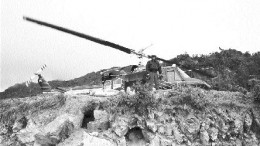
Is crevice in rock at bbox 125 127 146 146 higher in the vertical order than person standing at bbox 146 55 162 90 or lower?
lower

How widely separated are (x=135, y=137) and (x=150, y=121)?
84cm

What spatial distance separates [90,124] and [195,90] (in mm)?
4158

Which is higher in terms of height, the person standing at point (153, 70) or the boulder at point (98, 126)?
the person standing at point (153, 70)

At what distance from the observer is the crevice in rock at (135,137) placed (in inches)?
427

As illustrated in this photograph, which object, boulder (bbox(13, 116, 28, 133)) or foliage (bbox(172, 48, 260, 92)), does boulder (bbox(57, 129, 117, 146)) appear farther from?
foliage (bbox(172, 48, 260, 92))

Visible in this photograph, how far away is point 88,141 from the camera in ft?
35.4

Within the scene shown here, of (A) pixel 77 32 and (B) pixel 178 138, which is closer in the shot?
(A) pixel 77 32

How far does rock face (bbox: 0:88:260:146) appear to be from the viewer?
A: 10.7m

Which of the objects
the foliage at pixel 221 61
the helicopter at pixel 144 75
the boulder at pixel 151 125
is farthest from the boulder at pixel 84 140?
the foliage at pixel 221 61

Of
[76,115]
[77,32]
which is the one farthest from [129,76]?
[77,32]

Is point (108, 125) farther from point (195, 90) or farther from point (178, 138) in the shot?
point (195, 90)

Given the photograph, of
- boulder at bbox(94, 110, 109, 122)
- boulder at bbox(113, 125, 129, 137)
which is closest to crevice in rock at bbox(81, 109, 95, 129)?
boulder at bbox(94, 110, 109, 122)

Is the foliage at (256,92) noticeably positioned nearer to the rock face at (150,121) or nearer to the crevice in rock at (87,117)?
the rock face at (150,121)

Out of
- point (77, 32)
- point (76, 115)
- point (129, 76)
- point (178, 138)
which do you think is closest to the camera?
point (77, 32)
